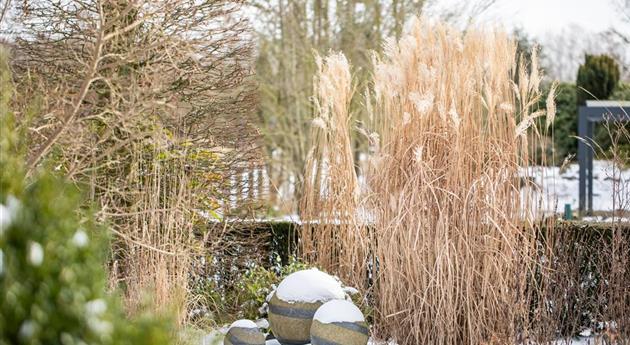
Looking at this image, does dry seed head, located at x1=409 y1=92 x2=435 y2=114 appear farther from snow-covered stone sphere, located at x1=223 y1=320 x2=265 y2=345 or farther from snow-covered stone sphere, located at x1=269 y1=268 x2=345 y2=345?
snow-covered stone sphere, located at x1=223 y1=320 x2=265 y2=345

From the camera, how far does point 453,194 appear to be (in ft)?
14.1

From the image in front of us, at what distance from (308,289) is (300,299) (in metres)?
0.07

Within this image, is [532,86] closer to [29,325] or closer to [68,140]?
[68,140]

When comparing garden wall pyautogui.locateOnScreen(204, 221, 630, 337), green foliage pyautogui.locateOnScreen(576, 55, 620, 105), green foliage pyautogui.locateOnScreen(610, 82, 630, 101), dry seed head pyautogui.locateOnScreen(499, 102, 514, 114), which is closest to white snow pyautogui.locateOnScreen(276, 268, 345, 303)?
garden wall pyautogui.locateOnScreen(204, 221, 630, 337)

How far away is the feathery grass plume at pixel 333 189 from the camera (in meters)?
5.00

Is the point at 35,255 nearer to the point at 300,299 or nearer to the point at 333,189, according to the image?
the point at 300,299

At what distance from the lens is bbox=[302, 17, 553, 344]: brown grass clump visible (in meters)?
4.32

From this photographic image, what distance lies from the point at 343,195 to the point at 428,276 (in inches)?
36.4

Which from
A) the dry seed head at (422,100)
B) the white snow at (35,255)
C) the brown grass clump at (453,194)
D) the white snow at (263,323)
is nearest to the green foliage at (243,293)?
the white snow at (263,323)

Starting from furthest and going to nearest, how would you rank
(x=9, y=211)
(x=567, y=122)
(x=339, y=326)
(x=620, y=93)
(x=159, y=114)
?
(x=567, y=122)
(x=620, y=93)
(x=159, y=114)
(x=339, y=326)
(x=9, y=211)

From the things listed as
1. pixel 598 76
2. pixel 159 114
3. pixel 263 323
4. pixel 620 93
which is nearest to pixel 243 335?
pixel 263 323

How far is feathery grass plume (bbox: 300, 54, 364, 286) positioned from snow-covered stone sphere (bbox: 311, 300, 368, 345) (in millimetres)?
882

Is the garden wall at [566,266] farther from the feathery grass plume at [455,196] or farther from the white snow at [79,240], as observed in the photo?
the white snow at [79,240]

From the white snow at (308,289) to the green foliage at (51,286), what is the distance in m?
2.58
